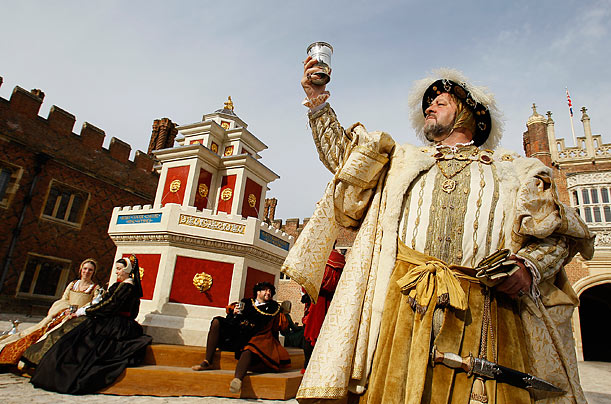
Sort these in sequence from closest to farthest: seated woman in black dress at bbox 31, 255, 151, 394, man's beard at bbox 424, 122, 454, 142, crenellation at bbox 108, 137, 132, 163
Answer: man's beard at bbox 424, 122, 454, 142 → seated woman in black dress at bbox 31, 255, 151, 394 → crenellation at bbox 108, 137, 132, 163

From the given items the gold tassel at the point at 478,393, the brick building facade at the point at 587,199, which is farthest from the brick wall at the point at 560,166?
the gold tassel at the point at 478,393

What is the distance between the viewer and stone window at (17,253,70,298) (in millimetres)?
14773

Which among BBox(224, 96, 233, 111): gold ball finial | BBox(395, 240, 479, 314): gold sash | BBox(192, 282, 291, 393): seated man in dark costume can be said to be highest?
BBox(224, 96, 233, 111): gold ball finial

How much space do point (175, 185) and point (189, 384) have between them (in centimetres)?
582

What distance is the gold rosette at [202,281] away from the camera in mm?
7180

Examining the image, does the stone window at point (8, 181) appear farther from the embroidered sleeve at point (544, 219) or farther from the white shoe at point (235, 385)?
the embroidered sleeve at point (544, 219)

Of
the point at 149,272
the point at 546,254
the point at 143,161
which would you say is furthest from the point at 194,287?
the point at 143,161

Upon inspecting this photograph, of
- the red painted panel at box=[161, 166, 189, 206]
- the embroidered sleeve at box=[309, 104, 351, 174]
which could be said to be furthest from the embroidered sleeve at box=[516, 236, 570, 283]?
the red painted panel at box=[161, 166, 189, 206]

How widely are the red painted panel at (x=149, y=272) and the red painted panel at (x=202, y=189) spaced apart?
2261 mm

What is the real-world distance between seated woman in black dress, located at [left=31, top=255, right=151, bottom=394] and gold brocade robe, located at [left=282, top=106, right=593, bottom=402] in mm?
4086

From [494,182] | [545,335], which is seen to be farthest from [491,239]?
[545,335]

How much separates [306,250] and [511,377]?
1108 millimetres

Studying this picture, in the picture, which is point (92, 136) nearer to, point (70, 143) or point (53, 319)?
point (70, 143)

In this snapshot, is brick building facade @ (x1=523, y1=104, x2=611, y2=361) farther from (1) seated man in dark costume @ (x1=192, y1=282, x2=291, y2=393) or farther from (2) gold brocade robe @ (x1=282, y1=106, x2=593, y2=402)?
(2) gold brocade robe @ (x1=282, y1=106, x2=593, y2=402)
